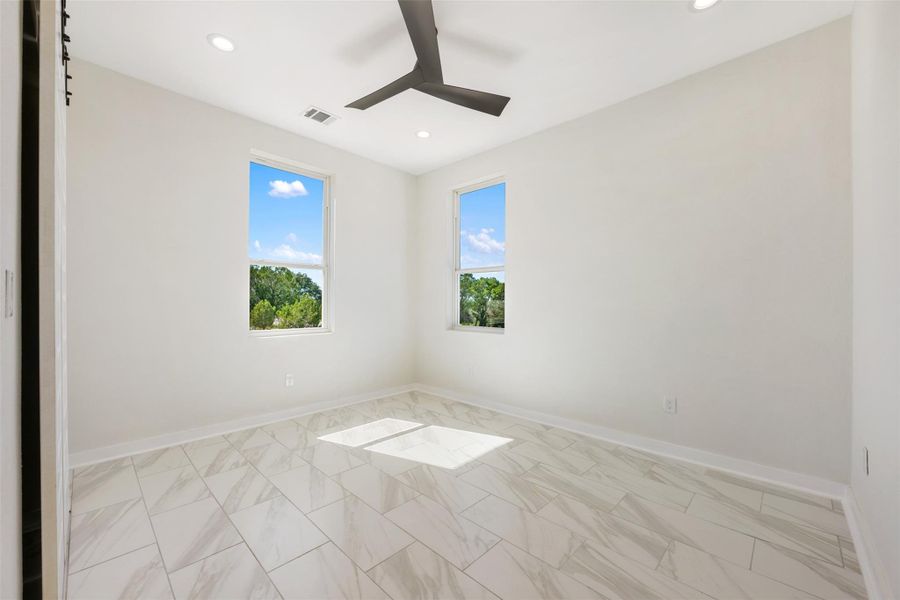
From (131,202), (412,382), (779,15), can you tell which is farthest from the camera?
(412,382)

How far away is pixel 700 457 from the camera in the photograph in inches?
108

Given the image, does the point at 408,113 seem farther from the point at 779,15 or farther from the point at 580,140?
the point at 779,15

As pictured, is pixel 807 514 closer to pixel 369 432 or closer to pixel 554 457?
pixel 554 457

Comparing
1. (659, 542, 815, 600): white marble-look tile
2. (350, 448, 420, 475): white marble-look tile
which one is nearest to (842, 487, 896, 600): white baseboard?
(659, 542, 815, 600): white marble-look tile

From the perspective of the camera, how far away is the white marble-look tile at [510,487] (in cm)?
220

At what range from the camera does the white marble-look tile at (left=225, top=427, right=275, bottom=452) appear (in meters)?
3.00

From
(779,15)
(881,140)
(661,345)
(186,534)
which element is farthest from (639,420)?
(186,534)

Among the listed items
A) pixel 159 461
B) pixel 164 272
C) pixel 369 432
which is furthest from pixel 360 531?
pixel 164 272

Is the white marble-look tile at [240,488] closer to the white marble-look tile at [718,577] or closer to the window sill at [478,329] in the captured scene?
the white marble-look tile at [718,577]

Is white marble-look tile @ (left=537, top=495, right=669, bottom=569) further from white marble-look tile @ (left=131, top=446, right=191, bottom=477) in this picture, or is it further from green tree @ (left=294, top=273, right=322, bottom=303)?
green tree @ (left=294, top=273, right=322, bottom=303)

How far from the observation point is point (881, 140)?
5.34 ft

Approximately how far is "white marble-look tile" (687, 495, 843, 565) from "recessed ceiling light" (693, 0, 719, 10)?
2790mm

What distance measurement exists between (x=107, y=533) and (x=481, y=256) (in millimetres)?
3649

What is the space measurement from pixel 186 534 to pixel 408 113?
3270mm
